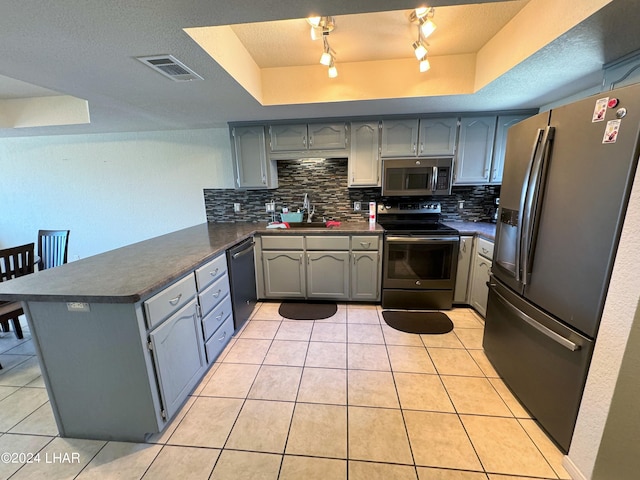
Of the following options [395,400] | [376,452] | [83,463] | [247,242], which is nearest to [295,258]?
[247,242]

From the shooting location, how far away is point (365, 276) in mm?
2928

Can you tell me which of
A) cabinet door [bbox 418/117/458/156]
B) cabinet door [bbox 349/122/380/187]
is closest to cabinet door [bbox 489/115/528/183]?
cabinet door [bbox 418/117/458/156]

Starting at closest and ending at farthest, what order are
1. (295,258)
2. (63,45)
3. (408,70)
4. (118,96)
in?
(63,45), (118,96), (408,70), (295,258)

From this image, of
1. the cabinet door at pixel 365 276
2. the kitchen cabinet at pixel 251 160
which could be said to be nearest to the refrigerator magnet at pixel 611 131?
the cabinet door at pixel 365 276

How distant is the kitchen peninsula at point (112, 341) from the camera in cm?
129

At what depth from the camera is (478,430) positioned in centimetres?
149

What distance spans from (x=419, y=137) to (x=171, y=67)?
238 cm

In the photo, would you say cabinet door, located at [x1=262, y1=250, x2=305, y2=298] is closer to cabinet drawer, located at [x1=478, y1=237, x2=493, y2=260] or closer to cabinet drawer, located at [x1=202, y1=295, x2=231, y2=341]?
cabinet drawer, located at [x1=202, y1=295, x2=231, y2=341]

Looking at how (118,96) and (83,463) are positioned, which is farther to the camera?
(118,96)

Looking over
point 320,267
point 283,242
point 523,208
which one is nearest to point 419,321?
point 320,267

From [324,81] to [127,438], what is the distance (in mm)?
2957

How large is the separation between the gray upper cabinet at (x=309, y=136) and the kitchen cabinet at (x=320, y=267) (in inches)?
40.8

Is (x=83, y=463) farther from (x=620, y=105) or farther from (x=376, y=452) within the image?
(x=620, y=105)

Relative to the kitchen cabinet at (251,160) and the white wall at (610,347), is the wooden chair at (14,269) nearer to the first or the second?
the kitchen cabinet at (251,160)
